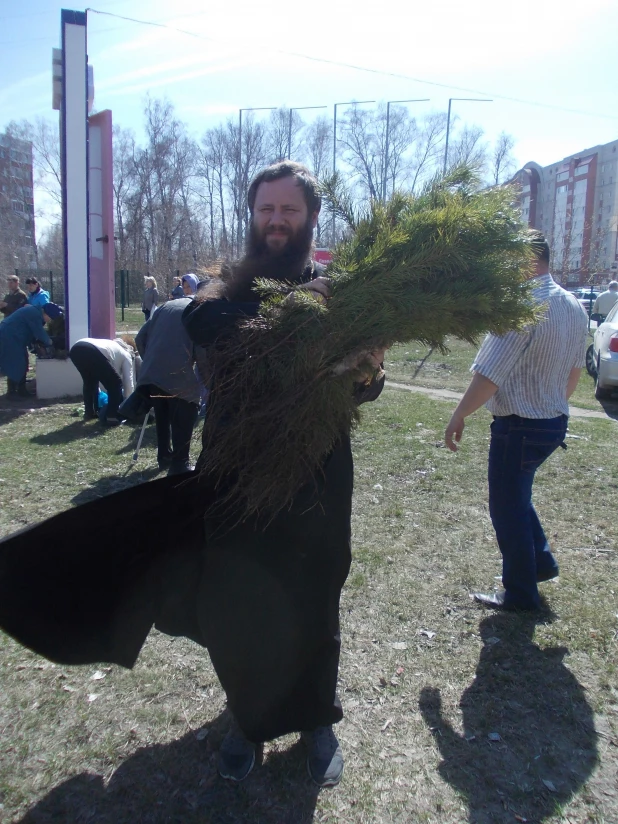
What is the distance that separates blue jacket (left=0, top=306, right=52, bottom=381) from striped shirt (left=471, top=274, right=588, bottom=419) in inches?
338

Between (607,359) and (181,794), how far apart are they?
9680 mm

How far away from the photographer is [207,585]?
2.24 m

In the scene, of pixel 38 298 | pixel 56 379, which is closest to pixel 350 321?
pixel 56 379

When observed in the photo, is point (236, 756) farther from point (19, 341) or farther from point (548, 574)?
point (19, 341)

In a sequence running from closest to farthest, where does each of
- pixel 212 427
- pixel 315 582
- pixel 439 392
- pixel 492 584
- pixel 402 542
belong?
pixel 212 427 → pixel 315 582 → pixel 492 584 → pixel 402 542 → pixel 439 392

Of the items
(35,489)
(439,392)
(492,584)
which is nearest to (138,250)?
(439,392)

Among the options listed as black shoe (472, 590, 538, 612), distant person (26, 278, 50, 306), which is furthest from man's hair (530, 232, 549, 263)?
distant person (26, 278, 50, 306)

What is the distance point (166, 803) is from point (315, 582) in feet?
3.06

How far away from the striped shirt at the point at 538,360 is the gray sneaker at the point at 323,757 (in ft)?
5.87

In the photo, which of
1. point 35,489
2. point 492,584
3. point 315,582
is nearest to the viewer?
point 315,582

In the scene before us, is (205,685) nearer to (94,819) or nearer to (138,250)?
(94,819)

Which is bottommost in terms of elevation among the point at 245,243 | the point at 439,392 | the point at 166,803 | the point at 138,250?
the point at 166,803

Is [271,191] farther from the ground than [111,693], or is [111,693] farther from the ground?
[271,191]

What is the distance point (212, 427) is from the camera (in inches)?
81.7
